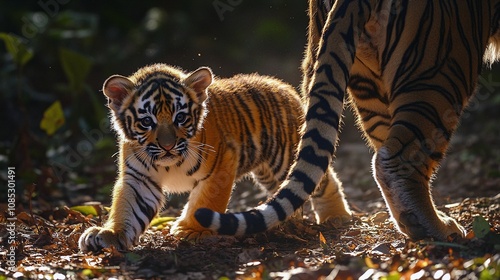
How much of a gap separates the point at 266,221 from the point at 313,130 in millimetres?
665

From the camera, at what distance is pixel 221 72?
11734mm

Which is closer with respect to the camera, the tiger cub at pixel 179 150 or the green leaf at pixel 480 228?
the green leaf at pixel 480 228

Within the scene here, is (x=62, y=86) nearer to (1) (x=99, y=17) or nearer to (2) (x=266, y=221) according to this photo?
(1) (x=99, y=17)

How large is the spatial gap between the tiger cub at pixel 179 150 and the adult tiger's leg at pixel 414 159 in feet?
4.32

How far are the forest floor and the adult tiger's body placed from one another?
316 mm

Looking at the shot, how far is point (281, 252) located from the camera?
17.6 feet

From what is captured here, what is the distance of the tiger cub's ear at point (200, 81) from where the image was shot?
18.9ft

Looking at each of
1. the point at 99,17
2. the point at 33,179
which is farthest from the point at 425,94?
the point at 99,17

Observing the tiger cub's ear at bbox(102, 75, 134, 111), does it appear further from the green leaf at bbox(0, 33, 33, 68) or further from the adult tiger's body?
the green leaf at bbox(0, 33, 33, 68)

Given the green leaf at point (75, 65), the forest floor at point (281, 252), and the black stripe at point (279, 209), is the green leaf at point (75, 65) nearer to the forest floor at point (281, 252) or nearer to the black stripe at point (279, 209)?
the forest floor at point (281, 252)

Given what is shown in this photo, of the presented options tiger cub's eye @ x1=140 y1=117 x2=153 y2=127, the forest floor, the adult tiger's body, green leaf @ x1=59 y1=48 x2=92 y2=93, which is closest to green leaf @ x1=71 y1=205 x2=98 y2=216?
the forest floor

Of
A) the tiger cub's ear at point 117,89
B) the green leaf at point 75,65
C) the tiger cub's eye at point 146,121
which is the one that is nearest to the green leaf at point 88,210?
the tiger cub's ear at point 117,89

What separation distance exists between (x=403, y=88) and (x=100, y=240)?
2045mm

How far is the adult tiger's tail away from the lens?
4.57m
